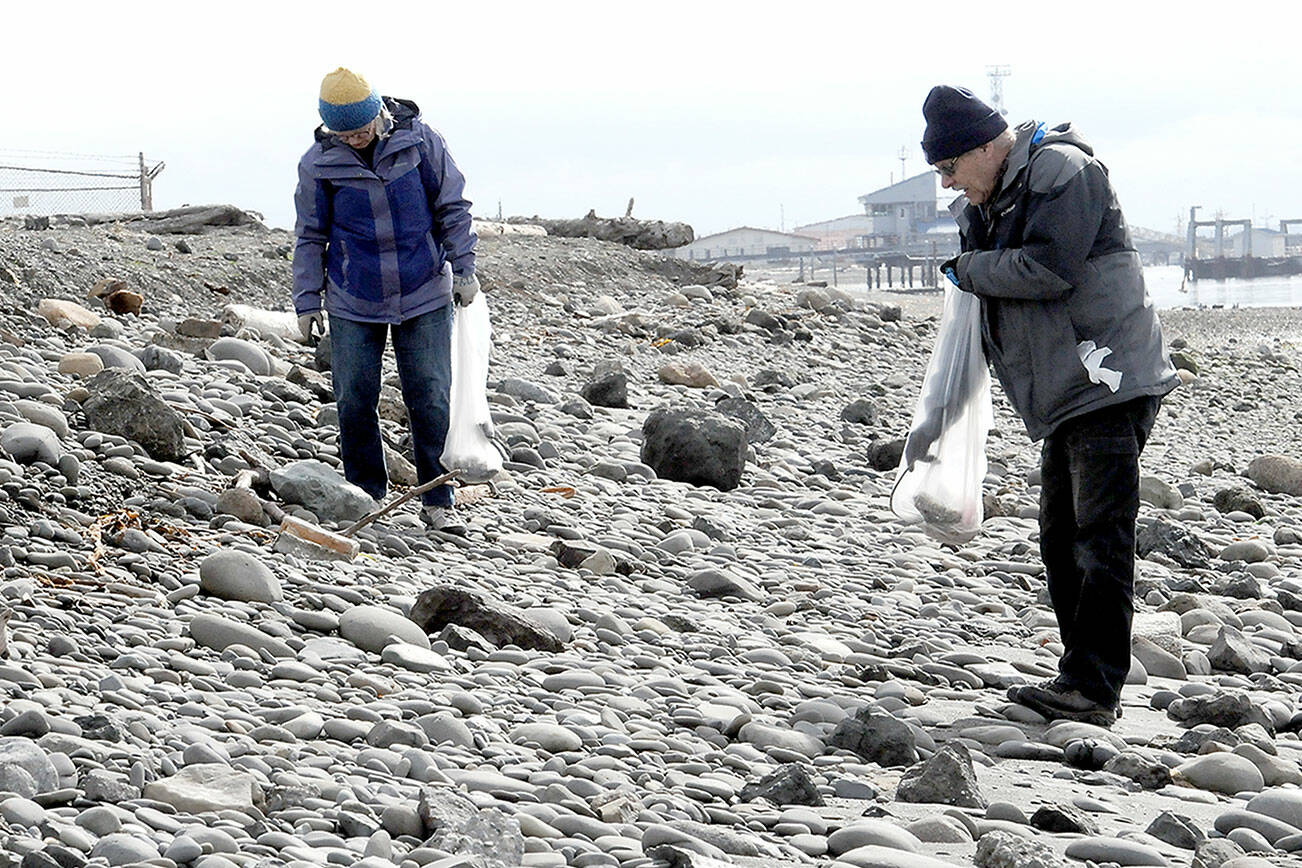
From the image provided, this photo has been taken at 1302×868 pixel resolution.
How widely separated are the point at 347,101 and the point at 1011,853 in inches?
152

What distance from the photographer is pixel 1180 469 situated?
9.59 m

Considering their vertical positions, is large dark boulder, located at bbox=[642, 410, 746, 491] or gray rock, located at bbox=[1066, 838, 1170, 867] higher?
large dark boulder, located at bbox=[642, 410, 746, 491]

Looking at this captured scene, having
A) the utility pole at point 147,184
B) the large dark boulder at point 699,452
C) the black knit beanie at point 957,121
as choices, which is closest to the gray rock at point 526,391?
the large dark boulder at point 699,452

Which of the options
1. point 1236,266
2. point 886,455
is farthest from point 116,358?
point 1236,266

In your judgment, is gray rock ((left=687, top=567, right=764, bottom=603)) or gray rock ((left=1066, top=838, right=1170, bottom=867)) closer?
gray rock ((left=1066, top=838, right=1170, bottom=867))

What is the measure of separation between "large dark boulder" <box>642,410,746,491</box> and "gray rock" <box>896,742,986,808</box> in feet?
14.0

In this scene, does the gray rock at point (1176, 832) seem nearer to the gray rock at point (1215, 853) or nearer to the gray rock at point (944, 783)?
the gray rock at point (1215, 853)

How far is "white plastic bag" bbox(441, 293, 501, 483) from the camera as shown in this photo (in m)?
6.16

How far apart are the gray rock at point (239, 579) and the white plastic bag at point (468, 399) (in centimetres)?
155

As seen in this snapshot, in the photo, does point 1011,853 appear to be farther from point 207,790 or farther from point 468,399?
point 468,399

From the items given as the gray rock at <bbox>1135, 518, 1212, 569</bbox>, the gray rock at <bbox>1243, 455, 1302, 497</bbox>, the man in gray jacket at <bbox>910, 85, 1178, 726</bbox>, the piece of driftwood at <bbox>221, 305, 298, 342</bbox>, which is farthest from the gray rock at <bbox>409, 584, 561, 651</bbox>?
the gray rock at <bbox>1243, 455, 1302, 497</bbox>

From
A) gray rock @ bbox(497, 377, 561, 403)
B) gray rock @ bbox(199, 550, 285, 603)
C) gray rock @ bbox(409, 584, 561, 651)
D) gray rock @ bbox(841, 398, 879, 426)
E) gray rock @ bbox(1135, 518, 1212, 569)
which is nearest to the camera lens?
gray rock @ bbox(409, 584, 561, 651)

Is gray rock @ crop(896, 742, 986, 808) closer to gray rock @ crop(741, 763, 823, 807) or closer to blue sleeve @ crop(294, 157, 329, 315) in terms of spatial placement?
gray rock @ crop(741, 763, 823, 807)

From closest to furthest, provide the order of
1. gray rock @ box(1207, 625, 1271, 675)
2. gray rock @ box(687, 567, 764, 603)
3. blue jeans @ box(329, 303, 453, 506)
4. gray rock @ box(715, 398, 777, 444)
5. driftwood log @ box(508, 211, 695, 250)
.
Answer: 1. gray rock @ box(1207, 625, 1271, 675)
2. gray rock @ box(687, 567, 764, 603)
3. blue jeans @ box(329, 303, 453, 506)
4. gray rock @ box(715, 398, 777, 444)
5. driftwood log @ box(508, 211, 695, 250)
